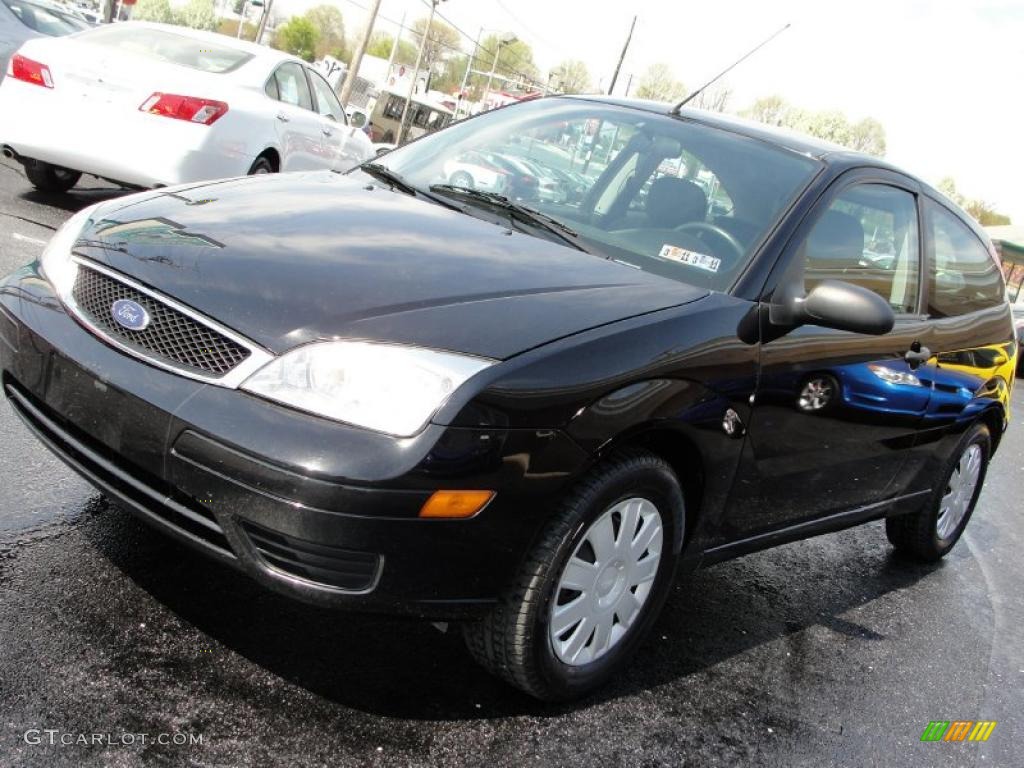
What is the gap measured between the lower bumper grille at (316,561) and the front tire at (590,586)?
374 mm

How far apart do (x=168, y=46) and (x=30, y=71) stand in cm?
105

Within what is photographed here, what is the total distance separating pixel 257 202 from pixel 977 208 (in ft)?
264

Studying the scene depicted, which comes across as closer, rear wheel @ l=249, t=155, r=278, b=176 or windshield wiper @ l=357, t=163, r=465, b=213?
windshield wiper @ l=357, t=163, r=465, b=213

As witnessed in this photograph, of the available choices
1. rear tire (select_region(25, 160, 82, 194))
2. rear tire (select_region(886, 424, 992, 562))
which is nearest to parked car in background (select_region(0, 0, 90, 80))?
rear tire (select_region(25, 160, 82, 194))

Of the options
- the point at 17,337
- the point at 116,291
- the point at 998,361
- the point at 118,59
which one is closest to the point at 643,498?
the point at 116,291

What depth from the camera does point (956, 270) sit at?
454cm

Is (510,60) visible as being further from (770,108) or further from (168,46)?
(168,46)

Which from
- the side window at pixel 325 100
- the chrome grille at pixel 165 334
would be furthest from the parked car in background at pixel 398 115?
the chrome grille at pixel 165 334

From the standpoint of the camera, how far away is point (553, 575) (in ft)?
8.64

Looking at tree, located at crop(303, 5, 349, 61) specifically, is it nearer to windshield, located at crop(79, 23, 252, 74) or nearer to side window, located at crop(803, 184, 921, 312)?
windshield, located at crop(79, 23, 252, 74)

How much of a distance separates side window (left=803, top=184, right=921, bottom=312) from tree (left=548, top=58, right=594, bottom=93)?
72.4 m

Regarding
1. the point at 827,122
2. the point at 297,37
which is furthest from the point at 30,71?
the point at 297,37

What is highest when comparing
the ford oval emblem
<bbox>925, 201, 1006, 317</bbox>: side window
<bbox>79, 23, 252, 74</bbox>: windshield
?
<bbox>925, 201, 1006, 317</bbox>: side window

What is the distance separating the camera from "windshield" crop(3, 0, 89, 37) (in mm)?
11625
